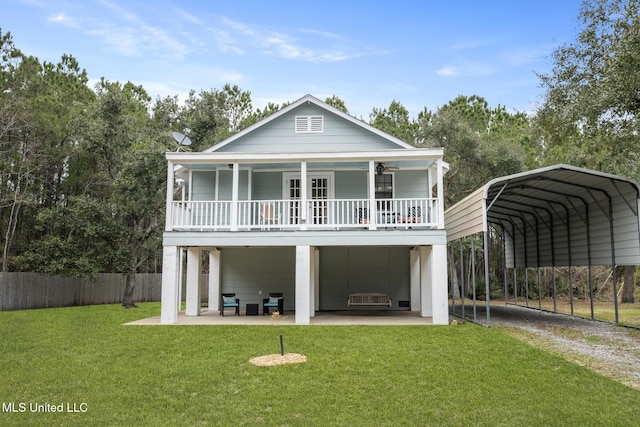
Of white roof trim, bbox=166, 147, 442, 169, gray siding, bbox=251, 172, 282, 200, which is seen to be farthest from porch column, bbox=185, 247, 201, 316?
white roof trim, bbox=166, 147, 442, 169

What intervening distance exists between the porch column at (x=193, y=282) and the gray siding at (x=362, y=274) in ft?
13.7

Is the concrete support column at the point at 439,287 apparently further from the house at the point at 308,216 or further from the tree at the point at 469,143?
the tree at the point at 469,143

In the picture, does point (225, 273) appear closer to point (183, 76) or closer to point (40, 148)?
point (40, 148)

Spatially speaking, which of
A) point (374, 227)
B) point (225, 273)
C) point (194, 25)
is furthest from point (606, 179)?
point (194, 25)

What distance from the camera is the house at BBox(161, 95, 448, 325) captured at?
1342 cm

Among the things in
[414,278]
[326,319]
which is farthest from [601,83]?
[326,319]

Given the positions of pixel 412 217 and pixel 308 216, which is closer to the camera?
pixel 412 217

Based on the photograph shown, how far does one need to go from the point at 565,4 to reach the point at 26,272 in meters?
21.6

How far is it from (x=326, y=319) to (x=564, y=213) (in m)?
8.48

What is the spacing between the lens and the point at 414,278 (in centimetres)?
1700

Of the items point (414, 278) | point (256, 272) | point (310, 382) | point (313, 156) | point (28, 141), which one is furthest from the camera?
point (28, 141)

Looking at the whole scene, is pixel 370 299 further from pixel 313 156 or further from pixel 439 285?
pixel 313 156

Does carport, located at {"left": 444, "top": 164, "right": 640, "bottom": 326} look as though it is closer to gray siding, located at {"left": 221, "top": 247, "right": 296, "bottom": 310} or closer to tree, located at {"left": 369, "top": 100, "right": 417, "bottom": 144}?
gray siding, located at {"left": 221, "top": 247, "right": 296, "bottom": 310}

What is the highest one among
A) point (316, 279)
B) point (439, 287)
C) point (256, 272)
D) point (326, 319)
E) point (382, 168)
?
point (382, 168)
